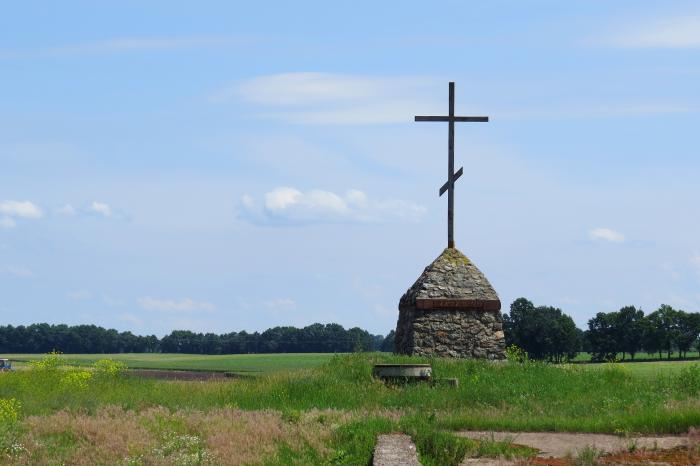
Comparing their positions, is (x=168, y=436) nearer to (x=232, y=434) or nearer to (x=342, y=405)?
(x=232, y=434)

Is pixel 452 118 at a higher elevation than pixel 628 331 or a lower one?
higher

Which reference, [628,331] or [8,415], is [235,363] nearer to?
[628,331]

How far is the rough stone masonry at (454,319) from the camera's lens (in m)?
26.8

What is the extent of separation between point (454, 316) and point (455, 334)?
52 cm

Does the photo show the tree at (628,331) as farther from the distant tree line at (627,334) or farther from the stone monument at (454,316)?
the stone monument at (454,316)

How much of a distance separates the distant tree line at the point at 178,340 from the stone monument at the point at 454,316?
3043 inches

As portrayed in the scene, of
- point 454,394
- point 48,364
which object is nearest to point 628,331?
point 454,394

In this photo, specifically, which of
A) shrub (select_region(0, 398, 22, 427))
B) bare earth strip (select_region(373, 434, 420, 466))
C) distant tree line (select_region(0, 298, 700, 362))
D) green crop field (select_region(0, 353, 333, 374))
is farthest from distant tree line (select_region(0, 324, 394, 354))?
bare earth strip (select_region(373, 434, 420, 466))

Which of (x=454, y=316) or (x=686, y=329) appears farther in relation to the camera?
(x=686, y=329)

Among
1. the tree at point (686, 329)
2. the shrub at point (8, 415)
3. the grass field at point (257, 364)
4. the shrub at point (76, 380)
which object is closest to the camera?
the shrub at point (8, 415)

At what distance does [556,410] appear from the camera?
715 inches

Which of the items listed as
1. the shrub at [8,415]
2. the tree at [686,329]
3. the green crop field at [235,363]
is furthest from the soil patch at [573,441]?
the tree at [686,329]

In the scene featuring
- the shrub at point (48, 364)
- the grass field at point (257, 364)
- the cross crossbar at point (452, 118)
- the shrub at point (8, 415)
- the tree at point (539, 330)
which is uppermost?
the cross crossbar at point (452, 118)

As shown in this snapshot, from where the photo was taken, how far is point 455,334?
88.0 feet
